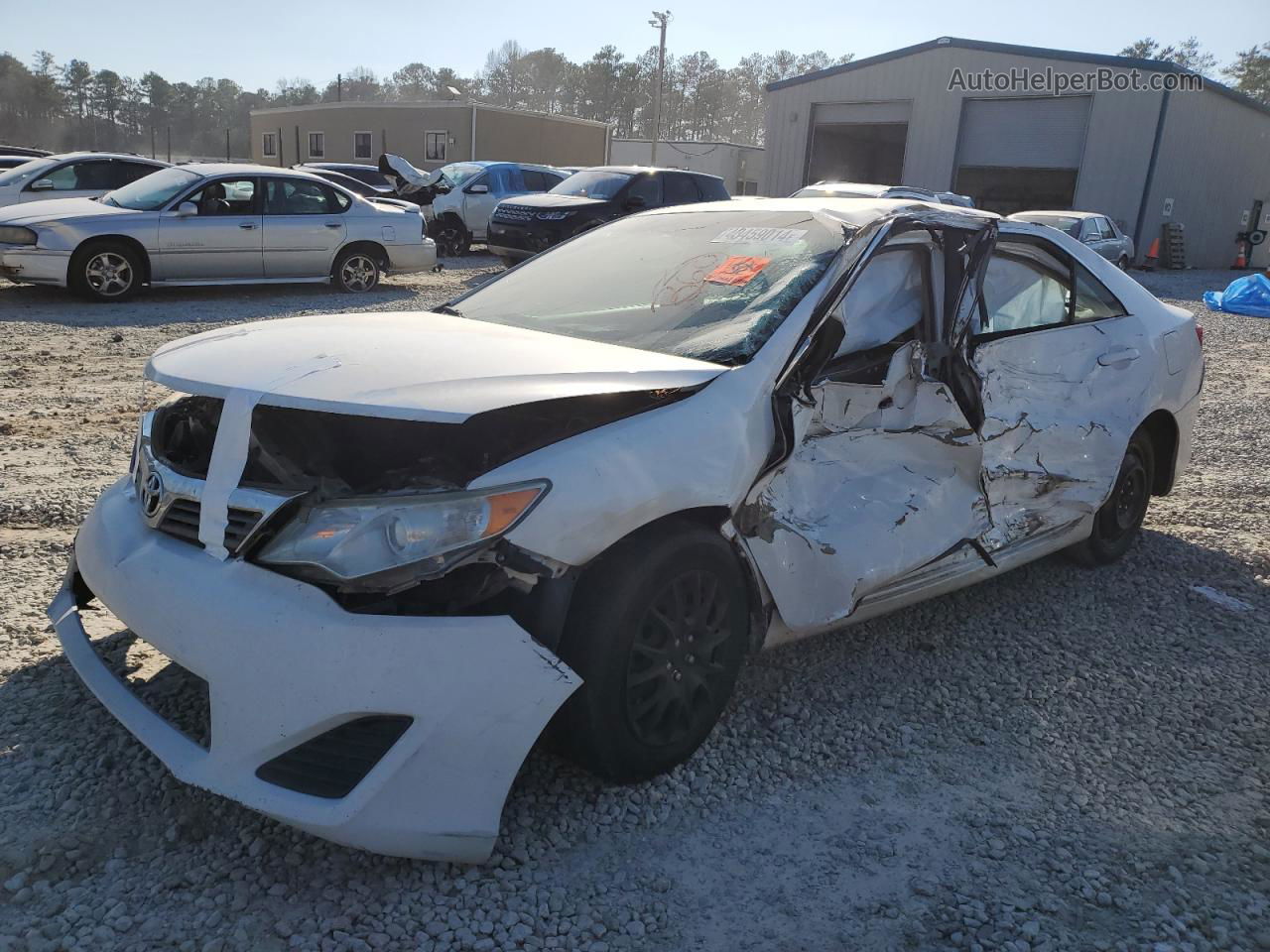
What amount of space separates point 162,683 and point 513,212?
501 inches

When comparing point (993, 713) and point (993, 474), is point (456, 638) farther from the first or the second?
point (993, 474)

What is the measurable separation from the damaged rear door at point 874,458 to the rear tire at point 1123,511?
4.28 feet

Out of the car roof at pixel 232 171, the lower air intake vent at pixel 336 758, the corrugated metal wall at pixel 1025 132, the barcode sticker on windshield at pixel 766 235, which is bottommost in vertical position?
the lower air intake vent at pixel 336 758

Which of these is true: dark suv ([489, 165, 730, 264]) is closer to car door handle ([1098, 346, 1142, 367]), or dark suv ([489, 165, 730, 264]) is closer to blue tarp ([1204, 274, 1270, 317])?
blue tarp ([1204, 274, 1270, 317])

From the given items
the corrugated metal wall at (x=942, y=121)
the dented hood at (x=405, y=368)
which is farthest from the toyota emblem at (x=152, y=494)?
the corrugated metal wall at (x=942, y=121)

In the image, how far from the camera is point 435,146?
42.5 meters

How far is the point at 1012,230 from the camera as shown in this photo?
3875mm

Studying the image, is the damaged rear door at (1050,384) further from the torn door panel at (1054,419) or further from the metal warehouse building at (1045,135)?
the metal warehouse building at (1045,135)

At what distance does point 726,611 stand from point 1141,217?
29.2 meters

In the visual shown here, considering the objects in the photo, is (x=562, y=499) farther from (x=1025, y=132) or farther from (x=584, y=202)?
(x=1025, y=132)

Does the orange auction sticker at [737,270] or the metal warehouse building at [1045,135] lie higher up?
the metal warehouse building at [1045,135]

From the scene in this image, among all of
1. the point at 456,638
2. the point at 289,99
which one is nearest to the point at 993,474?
the point at 456,638

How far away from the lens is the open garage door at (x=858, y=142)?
100 feet

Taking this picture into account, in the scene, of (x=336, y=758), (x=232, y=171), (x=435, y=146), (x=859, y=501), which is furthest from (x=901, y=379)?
(x=435, y=146)
